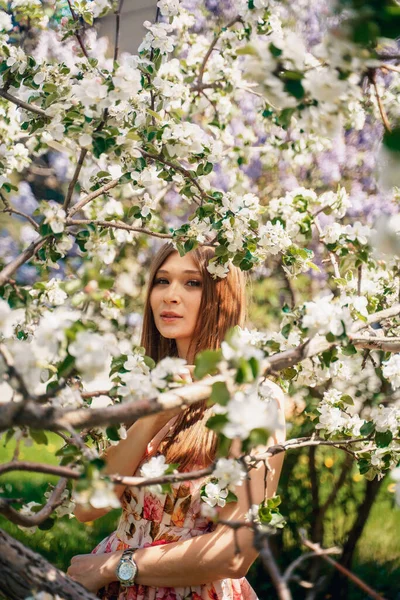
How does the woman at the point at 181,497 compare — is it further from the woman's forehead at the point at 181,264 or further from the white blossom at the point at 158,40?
the white blossom at the point at 158,40

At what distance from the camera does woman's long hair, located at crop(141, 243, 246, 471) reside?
1817 millimetres

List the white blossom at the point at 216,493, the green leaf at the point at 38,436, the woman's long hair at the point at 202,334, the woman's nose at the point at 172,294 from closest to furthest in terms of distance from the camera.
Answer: the green leaf at the point at 38,436
the white blossom at the point at 216,493
the woman's long hair at the point at 202,334
the woman's nose at the point at 172,294

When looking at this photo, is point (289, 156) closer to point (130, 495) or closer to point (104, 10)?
point (104, 10)

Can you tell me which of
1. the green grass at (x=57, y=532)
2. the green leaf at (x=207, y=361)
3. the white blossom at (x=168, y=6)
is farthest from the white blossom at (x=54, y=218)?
the green grass at (x=57, y=532)

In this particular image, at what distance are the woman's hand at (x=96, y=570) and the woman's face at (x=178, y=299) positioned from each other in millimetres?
614

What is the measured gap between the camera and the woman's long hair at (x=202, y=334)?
1817 millimetres

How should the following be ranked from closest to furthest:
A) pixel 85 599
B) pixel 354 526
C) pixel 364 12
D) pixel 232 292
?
pixel 364 12 → pixel 85 599 → pixel 232 292 → pixel 354 526

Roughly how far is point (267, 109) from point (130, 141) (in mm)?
1027

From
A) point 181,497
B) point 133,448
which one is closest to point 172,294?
point 133,448

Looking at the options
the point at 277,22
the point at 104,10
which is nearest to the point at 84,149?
the point at 104,10

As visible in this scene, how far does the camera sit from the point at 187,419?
1.90 meters

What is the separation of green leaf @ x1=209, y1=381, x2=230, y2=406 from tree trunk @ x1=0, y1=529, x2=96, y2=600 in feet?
1.42

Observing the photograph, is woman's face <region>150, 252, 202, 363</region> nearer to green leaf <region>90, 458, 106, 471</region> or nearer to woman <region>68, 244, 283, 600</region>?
woman <region>68, 244, 283, 600</region>

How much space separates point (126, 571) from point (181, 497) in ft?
0.76
